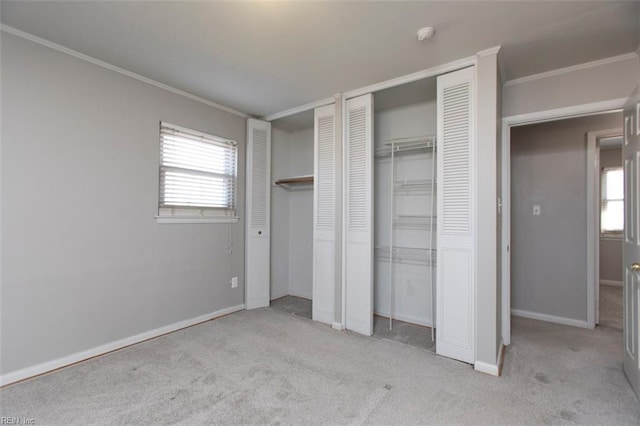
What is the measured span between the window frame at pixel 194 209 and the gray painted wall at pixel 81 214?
0.21ft

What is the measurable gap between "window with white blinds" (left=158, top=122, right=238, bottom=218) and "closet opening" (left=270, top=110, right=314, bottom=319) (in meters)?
0.73

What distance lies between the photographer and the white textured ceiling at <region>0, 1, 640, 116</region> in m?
1.89

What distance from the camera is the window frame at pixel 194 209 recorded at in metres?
3.00

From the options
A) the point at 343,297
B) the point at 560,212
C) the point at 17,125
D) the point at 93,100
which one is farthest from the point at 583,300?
the point at 17,125

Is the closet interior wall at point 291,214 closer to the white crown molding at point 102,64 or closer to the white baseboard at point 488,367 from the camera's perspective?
the white crown molding at point 102,64

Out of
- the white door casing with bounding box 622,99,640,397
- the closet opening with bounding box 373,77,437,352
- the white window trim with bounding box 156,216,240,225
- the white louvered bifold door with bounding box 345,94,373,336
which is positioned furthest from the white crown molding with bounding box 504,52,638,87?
the white window trim with bounding box 156,216,240,225

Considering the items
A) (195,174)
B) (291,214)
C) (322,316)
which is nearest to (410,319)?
(322,316)

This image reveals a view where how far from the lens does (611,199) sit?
5.33 meters

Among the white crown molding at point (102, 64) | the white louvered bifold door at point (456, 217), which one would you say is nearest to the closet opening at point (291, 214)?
the white crown molding at point (102, 64)

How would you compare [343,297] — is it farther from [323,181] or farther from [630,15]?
[630,15]

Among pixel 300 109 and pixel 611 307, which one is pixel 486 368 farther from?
pixel 300 109

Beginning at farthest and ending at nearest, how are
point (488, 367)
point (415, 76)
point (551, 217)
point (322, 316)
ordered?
point (551, 217), point (322, 316), point (415, 76), point (488, 367)

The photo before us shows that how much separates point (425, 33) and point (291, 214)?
9.68 feet

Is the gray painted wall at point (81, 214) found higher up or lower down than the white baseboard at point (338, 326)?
higher up
